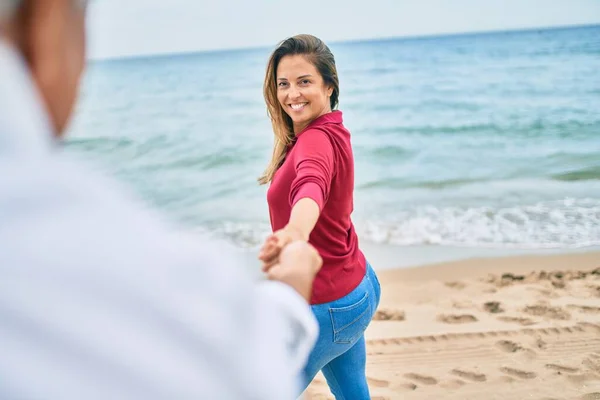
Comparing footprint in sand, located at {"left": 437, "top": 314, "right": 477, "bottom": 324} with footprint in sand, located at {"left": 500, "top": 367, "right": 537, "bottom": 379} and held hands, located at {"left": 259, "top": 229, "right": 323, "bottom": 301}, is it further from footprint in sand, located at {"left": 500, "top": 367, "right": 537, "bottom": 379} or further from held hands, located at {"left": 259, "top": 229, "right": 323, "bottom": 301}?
held hands, located at {"left": 259, "top": 229, "right": 323, "bottom": 301}

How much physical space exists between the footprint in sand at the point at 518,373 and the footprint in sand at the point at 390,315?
1.12 metres

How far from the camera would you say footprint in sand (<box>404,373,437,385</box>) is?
14.2ft

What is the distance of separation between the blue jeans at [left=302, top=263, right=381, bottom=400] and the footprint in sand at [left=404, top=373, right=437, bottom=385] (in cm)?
179

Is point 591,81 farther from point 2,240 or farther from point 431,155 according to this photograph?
point 2,240

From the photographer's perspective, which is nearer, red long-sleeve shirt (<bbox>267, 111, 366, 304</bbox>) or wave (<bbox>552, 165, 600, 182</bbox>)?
red long-sleeve shirt (<bbox>267, 111, 366, 304</bbox>)

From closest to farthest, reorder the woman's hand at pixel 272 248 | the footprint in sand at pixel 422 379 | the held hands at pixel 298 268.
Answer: the held hands at pixel 298 268
the woman's hand at pixel 272 248
the footprint in sand at pixel 422 379

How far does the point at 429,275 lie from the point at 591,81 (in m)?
16.0

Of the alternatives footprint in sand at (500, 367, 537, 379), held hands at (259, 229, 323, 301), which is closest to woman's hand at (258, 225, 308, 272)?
held hands at (259, 229, 323, 301)

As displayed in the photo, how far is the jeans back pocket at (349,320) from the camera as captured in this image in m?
2.36

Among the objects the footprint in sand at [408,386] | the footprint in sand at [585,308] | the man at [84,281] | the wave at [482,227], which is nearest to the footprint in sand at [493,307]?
the footprint in sand at [585,308]

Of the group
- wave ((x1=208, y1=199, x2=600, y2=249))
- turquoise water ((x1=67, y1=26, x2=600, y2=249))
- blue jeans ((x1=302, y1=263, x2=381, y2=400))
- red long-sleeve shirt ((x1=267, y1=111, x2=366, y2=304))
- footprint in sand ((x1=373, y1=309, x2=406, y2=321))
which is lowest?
turquoise water ((x1=67, y1=26, x2=600, y2=249))

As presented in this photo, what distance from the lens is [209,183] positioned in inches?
459

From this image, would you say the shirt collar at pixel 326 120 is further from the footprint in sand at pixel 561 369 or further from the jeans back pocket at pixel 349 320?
the footprint in sand at pixel 561 369

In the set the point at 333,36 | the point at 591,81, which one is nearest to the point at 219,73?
the point at 333,36
